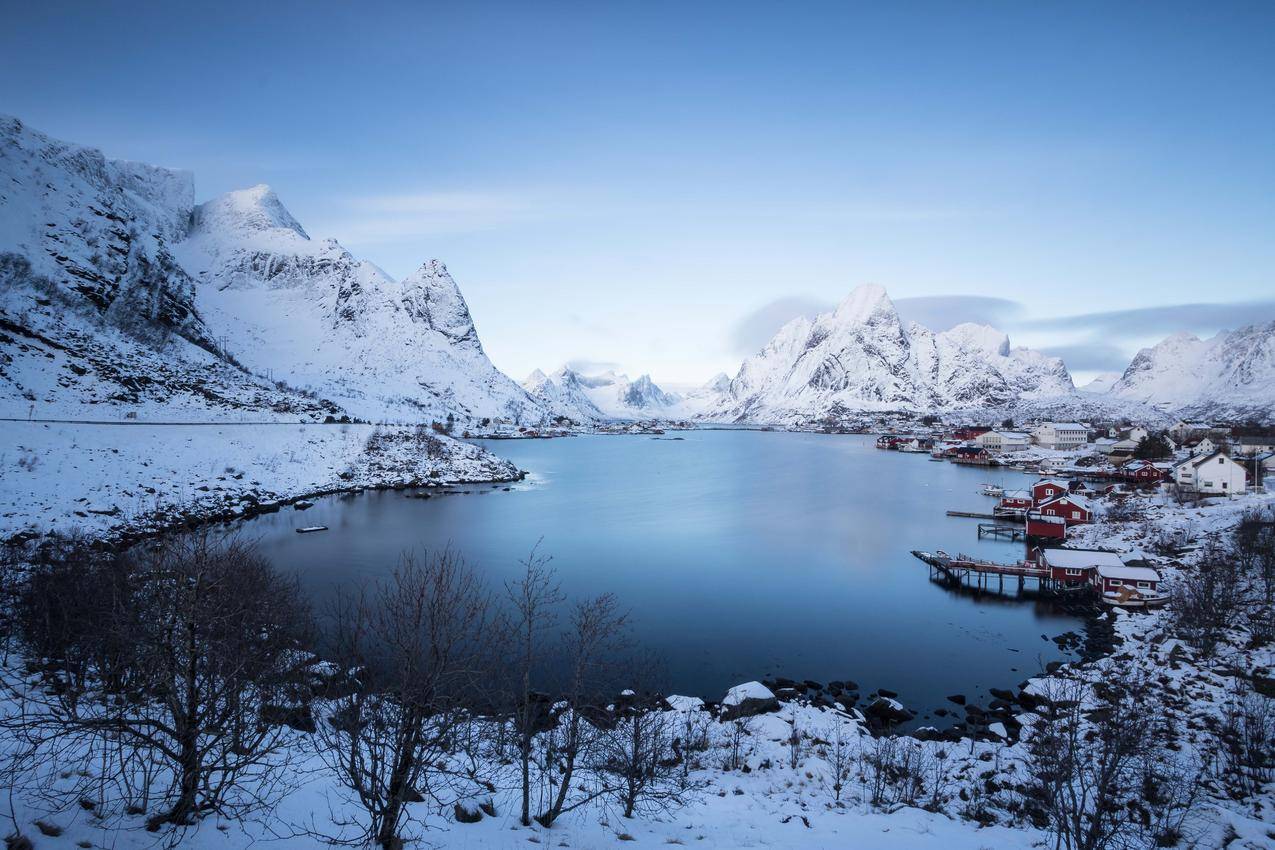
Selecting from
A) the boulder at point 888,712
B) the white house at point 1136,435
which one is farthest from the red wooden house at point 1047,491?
the white house at point 1136,435

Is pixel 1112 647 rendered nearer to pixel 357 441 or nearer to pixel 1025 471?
pixel 357 441

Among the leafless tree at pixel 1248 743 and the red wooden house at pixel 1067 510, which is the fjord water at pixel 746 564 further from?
the red wooden house at pixel 1067 510

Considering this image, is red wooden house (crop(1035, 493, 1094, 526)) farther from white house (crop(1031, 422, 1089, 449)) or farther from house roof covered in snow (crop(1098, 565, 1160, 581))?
white house (crop(1031, 422, 1089, 449))

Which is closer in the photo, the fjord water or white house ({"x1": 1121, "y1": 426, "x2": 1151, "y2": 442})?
the fjord water

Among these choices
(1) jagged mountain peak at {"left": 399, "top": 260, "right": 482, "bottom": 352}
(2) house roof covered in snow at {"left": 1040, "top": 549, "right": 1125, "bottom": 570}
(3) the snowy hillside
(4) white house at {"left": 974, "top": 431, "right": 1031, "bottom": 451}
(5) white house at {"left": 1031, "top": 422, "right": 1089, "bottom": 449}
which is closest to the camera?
(2) house roof covered in snow at {"left": 1040, "top": 549, "right": 1125, "bottom": 570}

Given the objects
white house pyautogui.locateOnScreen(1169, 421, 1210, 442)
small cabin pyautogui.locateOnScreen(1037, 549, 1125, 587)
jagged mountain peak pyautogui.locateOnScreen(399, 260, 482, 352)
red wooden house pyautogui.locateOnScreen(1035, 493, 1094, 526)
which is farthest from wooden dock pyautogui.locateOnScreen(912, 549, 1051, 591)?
jagged mountain peak pyautogui.locateOnScreen(399, 260, 482, 352)
